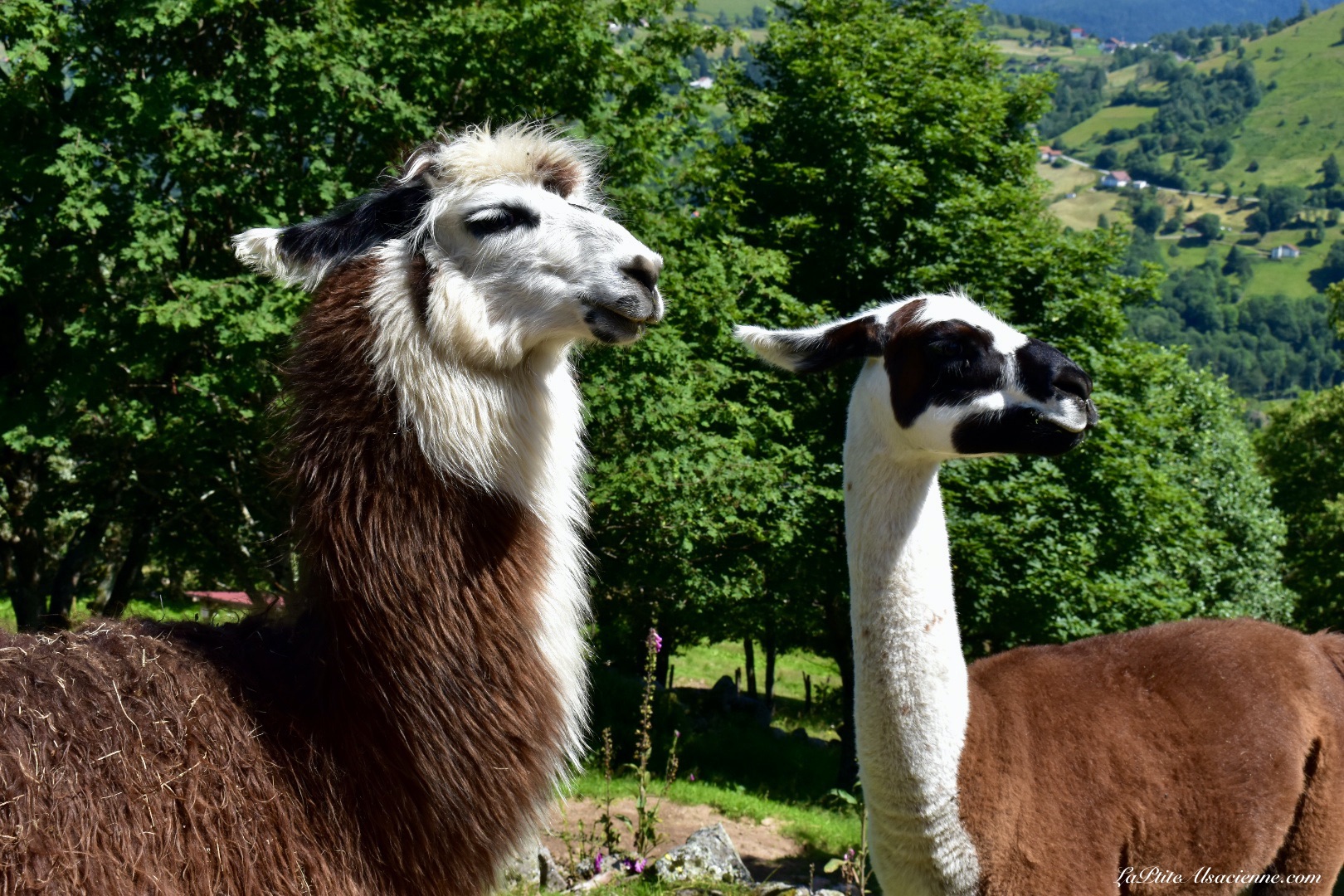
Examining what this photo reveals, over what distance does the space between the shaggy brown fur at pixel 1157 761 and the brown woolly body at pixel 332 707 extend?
1.70 metres

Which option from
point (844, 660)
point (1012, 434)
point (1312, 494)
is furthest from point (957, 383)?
point (1312, 494)

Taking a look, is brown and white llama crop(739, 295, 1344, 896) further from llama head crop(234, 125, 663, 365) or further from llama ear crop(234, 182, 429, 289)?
llama ear crop(234, 182, 429, 289)

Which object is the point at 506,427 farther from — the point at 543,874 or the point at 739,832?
the point at 739,832

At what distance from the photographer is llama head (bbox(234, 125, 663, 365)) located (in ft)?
8.09

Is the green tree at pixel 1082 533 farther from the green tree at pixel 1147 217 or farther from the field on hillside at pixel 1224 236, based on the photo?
the green tree at pixel 1147 217

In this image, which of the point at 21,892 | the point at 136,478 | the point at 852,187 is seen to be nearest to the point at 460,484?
the point at 21,892

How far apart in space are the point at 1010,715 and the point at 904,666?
1.54 feet

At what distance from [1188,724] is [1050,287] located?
13062mm

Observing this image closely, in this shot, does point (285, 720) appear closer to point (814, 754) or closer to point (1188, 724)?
point (1188, 724)

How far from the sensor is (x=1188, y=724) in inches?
146

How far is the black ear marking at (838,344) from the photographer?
368cm

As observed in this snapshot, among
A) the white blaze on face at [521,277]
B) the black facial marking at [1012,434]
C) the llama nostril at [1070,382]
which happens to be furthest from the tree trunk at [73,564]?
the llama nostril at [1070,382]

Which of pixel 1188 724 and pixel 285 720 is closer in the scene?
pixel 285 720

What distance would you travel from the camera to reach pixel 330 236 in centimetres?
259
